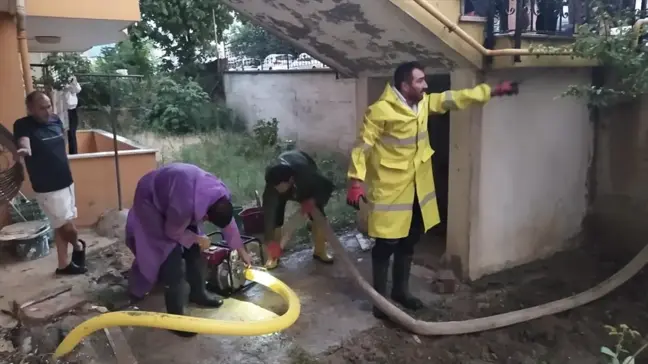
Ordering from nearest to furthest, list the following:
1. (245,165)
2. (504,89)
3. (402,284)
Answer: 1. (504,89)
2. (402,284)
3. (245,165)

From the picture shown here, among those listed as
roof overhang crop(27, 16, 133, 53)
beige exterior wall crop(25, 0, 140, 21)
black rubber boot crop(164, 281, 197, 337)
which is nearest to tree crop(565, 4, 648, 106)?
black rubber boot crop(164, 281, 197, 337)

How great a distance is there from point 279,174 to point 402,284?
1344mm

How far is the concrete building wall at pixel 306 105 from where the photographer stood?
10086mm

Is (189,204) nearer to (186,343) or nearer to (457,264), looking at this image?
(186,343)

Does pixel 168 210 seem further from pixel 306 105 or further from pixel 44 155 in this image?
pixel 306 105

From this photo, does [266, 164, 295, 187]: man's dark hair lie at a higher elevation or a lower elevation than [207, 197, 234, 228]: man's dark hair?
higher

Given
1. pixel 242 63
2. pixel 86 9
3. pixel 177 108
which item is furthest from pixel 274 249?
pixel 242 63

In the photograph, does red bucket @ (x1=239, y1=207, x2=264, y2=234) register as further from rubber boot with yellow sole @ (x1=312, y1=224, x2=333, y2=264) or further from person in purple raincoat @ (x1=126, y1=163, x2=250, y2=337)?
person in purple raincoat @ (x1=126, y1=163, x2=250, y2=337)

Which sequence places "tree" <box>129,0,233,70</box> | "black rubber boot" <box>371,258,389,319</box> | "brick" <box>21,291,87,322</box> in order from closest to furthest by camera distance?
"brick" <box>21,291,87,322</box> → "black rubber boot" <box>371,258,389,319</box> → "tree" <box>129,0,233,70</box>

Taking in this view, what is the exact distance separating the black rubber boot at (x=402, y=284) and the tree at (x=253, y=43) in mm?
10378

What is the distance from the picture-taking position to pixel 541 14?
4430mm

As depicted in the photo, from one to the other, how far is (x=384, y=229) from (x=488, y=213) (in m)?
1.15

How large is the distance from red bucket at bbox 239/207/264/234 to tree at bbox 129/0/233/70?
8032 millimetres

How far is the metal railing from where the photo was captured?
160 inches
